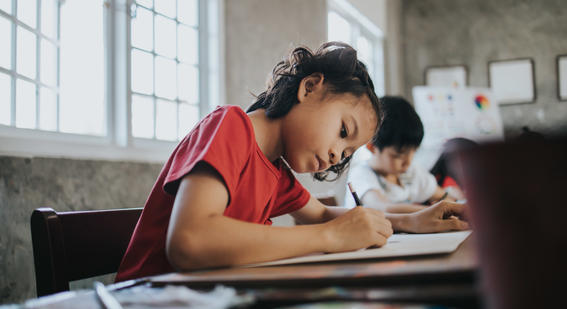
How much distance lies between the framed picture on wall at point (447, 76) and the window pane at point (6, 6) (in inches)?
202

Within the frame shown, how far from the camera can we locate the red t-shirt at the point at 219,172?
0.73 metres

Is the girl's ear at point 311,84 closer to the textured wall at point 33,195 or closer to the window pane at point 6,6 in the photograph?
the textured wall at point 33,195

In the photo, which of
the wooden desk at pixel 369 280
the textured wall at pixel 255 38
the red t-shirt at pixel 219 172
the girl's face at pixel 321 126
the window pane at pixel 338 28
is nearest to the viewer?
the wooden desk at pixel 369 280

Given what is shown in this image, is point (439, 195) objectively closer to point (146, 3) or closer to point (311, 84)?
point (311, 84)

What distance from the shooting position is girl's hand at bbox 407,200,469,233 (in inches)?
Answer: 41.6

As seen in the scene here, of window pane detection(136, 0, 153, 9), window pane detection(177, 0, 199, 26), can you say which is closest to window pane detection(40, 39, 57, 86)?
window pane detection(136, 0, 153, 9)

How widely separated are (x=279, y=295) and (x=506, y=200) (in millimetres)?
197

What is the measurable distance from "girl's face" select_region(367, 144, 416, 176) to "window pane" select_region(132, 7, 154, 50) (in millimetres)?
1177

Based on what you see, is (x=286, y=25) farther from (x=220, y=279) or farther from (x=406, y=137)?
(x=220, y=279)

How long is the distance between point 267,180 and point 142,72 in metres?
1.48

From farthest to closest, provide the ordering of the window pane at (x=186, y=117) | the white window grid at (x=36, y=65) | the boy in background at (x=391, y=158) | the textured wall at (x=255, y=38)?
1. the textured wall at (x=255, y=38)
2. the window pane at (x=186, y=117)
3. the boy in background at (x=391, y=158)
4. the white window grid at (x=36, y=65)

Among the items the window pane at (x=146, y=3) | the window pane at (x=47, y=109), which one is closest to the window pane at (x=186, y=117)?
the window pane at (x=146, y=3)

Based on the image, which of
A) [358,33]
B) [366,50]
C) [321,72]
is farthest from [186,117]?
[366,50]

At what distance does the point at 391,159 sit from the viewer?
2119mm
